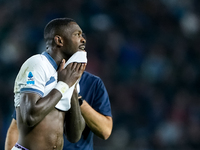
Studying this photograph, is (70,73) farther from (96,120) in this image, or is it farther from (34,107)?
(96,120)

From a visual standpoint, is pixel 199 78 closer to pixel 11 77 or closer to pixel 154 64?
pixel 154 64

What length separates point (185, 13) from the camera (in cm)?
825

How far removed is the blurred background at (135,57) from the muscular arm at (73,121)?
2936 millimetres

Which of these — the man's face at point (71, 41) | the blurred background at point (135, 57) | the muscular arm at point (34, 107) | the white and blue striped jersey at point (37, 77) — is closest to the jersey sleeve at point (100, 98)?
the man's face at point (71, 41)

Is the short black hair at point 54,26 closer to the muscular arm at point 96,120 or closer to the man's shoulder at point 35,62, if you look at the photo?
the man's shoulder at point 35,62

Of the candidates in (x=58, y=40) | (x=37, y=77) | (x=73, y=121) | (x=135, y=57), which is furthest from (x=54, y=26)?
(x=135, y=57)

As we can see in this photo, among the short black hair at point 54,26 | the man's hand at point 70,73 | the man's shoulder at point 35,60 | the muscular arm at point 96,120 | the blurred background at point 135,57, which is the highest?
the blurred background at point 135,57

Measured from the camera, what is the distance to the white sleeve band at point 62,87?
2.51m

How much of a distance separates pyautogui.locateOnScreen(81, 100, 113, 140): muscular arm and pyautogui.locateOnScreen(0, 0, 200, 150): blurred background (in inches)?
96.1

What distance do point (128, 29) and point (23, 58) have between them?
2.37 metres

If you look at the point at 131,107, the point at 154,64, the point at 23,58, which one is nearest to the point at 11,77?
the point at 23,58

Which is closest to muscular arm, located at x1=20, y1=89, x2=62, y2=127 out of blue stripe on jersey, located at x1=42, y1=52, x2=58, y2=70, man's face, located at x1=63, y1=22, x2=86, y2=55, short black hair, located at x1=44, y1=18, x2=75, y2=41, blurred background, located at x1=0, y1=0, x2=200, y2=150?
blue stripe on jersey, located at x1=42, y1=52, x2=58, y2=70

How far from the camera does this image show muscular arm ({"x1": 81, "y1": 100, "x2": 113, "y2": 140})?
126 inches

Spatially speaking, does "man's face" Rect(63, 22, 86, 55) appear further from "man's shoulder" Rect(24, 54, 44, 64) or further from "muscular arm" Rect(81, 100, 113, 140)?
"muscular arm" Rect(81, 100, 113, 140)
